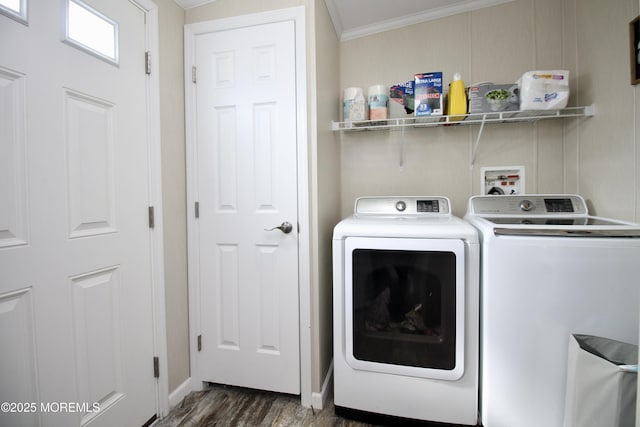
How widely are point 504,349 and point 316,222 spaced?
1047mm

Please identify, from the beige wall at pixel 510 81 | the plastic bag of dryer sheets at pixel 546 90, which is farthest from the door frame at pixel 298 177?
the plastic bag of dryer sheets at pixel 546 90

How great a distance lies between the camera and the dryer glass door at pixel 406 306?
126 cm

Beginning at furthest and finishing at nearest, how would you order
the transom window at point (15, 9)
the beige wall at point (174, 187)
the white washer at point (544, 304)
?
the beige wall at point (174, 187), the white washer at point (544, 304), the transom window at point (15, 9)

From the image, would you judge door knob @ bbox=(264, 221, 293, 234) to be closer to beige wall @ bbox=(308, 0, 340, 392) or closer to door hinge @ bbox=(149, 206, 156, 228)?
beige wall @ bbox=(308, 0, 340, 392)

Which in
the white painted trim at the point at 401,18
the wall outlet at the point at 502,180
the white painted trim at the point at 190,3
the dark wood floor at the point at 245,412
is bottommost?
the dark wood floor at the point at 245,412

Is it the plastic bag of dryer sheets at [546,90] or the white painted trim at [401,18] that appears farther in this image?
the white painted trim at [401,18]

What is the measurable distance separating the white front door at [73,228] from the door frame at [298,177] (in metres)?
0.27

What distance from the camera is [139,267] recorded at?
4.42ft

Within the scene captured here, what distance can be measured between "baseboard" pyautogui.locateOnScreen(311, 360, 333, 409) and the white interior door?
4.3 inches

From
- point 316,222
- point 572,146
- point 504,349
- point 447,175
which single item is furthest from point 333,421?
point 572,146

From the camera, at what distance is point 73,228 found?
1.07m

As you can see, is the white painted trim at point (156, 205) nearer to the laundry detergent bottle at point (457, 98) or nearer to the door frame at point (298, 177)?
the door frame at point (298, 177)

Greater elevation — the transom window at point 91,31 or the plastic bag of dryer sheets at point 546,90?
the transom window at point 91,31

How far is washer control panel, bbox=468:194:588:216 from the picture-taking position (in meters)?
1.50
